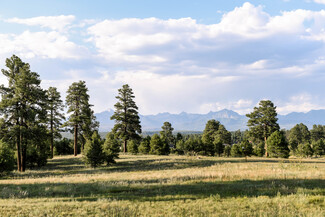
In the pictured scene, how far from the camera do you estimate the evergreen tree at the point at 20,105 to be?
28297 mm

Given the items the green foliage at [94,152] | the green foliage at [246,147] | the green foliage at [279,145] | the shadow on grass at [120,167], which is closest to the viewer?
the shadow on grass at [120,167]

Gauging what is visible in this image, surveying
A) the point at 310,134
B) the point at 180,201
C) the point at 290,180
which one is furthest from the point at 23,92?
the point at 310,134

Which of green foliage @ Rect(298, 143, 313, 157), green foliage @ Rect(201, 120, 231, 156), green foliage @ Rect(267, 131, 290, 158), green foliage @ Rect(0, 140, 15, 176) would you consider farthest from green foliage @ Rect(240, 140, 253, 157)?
green foliage @ Rect(0, 140, 15, 176)

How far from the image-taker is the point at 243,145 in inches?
2328

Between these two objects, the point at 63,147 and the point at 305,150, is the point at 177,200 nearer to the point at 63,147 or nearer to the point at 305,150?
the point at 63,147

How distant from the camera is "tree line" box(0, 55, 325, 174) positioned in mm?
Answer: 28734

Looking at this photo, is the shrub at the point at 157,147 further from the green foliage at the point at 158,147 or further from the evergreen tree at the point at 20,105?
the evergreen tree at the point at 20,105

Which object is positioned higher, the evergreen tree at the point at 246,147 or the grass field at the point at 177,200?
the grass field at the point at 177,200

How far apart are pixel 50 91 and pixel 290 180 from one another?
44.0 meters

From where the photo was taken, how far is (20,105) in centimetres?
2956

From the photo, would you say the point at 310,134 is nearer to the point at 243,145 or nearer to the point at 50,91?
the point at 243,145

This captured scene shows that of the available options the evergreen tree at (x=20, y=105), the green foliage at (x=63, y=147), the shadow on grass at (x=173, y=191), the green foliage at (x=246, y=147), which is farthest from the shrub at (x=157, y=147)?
the shadow on grass at (x=173, y=191)

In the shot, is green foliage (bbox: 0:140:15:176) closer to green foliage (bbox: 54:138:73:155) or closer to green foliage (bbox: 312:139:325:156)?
green foliage (bbox: 54:138:73:155)

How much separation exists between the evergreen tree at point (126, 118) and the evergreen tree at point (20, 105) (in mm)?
20947
